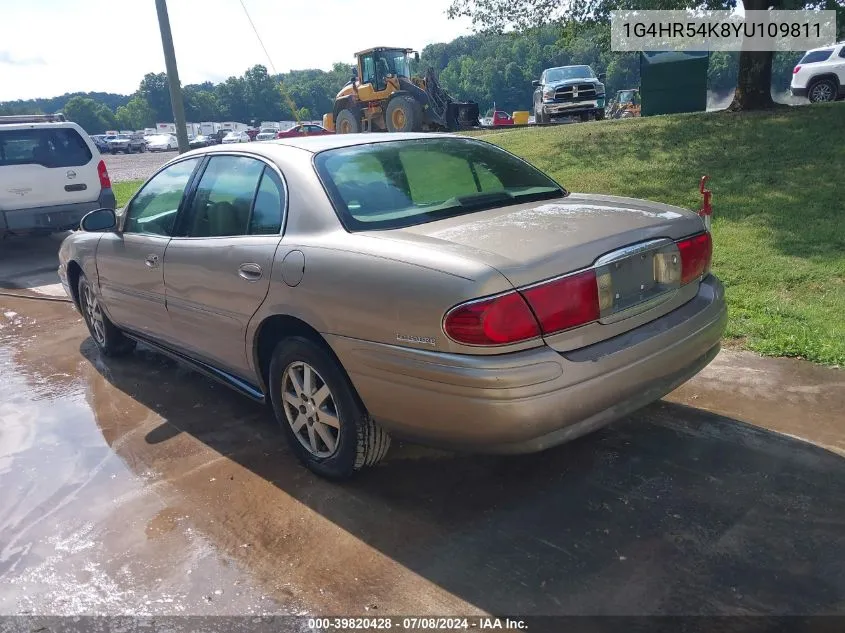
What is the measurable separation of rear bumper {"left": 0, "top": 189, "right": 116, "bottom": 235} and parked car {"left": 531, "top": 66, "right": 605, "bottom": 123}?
17516mm

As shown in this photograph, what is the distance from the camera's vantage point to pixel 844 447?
3500 millimetres

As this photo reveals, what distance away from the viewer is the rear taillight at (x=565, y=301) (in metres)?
2.72

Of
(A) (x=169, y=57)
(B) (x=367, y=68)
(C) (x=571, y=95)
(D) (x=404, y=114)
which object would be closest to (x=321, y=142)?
(A) (x=169, y=57)

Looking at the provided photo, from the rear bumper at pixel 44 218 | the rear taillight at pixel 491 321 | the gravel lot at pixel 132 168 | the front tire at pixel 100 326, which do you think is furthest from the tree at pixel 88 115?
the rear taillight at pixel 491 321

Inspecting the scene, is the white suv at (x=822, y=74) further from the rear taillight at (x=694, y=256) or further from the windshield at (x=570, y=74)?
the rear taillight at (x=694, y=256)

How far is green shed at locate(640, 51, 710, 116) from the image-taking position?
1778cm

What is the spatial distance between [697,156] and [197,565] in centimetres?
1065

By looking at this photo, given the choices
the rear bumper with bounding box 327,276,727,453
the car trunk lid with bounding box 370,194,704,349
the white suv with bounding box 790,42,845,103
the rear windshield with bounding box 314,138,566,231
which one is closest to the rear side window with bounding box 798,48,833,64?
the white suv with bounding box 790,42,845,103

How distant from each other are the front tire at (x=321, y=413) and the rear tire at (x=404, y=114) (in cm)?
1845

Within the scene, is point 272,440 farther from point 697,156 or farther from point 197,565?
point 697,156

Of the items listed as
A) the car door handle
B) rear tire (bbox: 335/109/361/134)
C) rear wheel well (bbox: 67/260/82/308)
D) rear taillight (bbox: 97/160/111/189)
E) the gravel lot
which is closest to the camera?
the car door handle

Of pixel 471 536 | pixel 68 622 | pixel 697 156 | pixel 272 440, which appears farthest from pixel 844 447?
pixel 697 156

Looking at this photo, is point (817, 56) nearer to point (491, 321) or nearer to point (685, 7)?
point (685, 7)

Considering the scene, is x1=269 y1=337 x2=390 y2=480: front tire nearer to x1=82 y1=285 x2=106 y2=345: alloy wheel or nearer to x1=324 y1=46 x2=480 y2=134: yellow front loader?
x1=82 y1=285 x2=106 y2=345: alloy wheel
